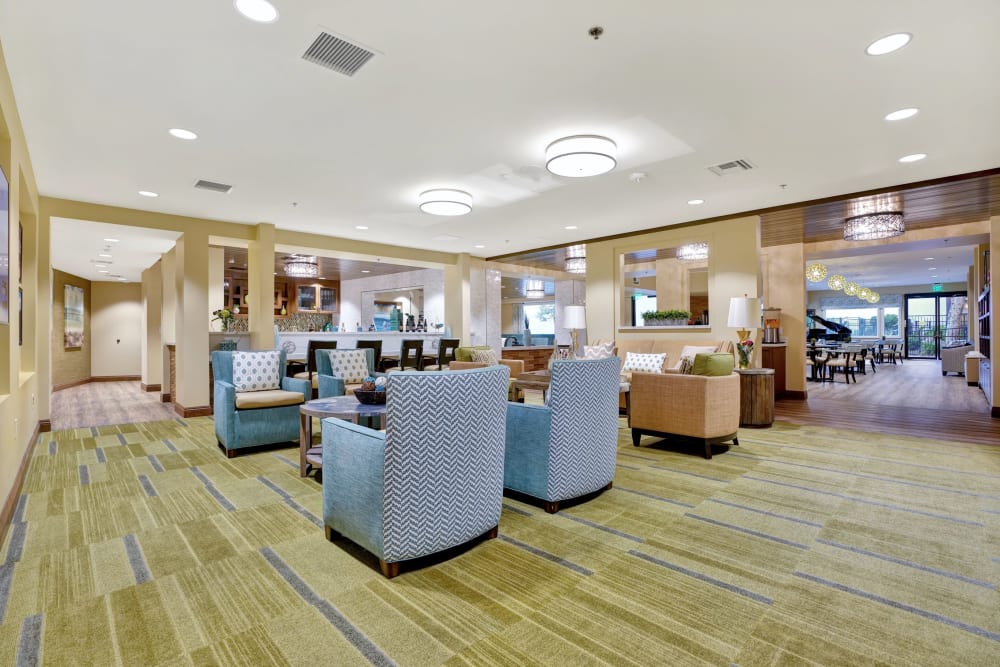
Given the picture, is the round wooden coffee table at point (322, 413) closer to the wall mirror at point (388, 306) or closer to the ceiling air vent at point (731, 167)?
the ceiling air vent at point (731, 167)

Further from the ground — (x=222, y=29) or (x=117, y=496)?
(x=222, y=29)

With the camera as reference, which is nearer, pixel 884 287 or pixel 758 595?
pixel 758 595

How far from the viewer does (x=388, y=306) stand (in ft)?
47.1

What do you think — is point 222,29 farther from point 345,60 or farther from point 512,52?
point 512,52

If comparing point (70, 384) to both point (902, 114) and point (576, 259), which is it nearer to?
point (576, 259)

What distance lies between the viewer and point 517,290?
14859 mm

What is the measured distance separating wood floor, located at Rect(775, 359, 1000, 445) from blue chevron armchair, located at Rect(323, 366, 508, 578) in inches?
201

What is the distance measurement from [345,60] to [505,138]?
4.98 feet

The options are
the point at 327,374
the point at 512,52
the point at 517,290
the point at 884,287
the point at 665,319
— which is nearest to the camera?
the point at 512,52

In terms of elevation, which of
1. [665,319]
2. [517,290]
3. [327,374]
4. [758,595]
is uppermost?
[517,290]

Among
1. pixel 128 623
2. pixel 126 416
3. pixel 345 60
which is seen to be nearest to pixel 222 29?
pixel 345 60

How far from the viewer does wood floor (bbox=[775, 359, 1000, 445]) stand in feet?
17.9

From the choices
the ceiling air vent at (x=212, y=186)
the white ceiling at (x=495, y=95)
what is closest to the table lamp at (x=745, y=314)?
the white ceiling at (x=495, y=95)

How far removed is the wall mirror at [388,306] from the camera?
13875mm
